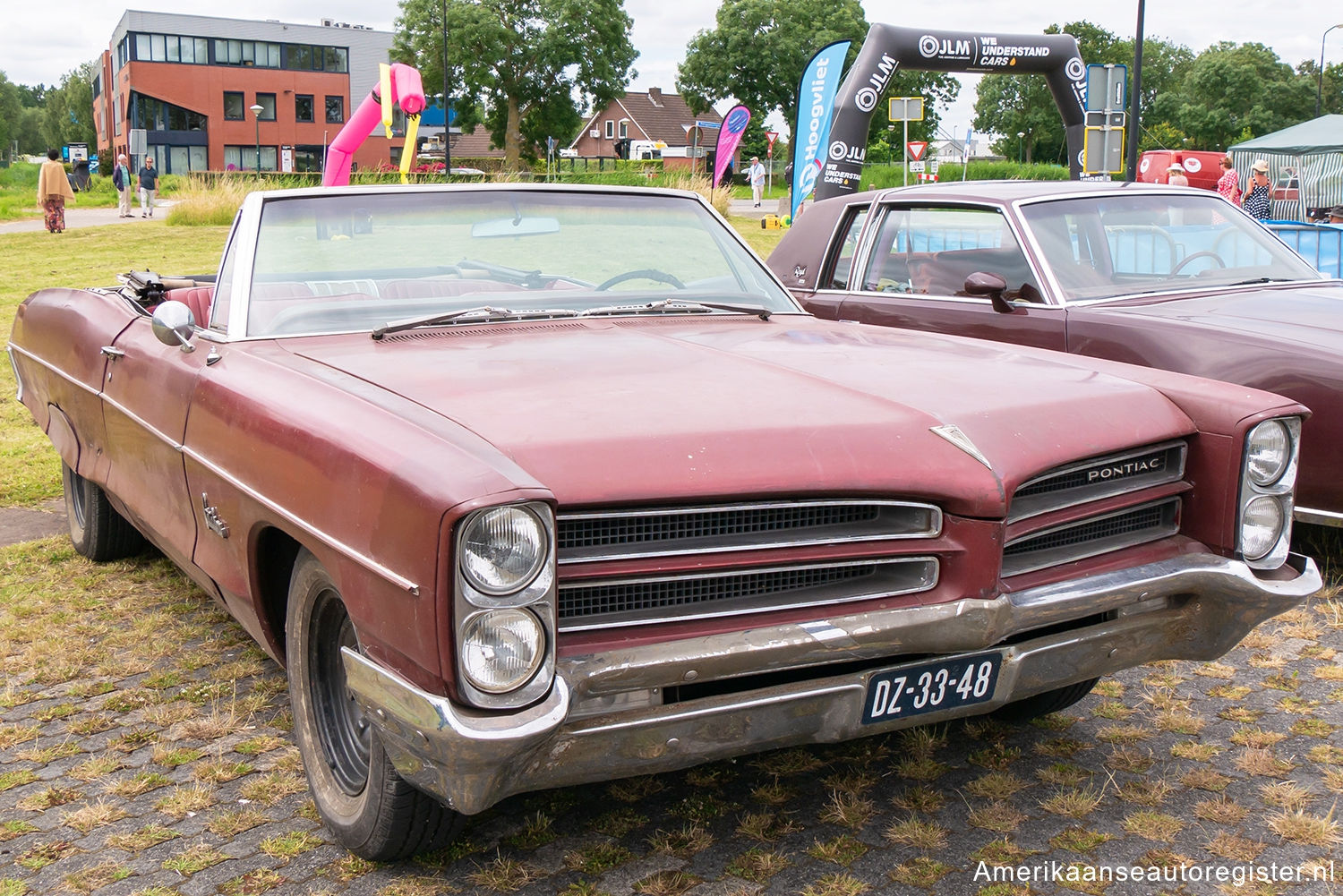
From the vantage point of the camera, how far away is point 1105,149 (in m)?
14.0

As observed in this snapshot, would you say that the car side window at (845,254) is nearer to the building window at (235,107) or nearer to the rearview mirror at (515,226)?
the rearview mirror at (515,226)

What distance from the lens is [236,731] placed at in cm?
354

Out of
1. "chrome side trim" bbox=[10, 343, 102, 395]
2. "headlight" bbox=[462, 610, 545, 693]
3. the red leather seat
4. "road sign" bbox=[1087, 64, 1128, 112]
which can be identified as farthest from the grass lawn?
"road sign" bbox=[1087, 64, 1128, 112]

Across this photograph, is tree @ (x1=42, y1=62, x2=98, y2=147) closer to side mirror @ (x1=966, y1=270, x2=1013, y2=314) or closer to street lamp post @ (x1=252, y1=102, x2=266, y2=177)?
street lamp post @ (x1=252, y1=102, x2=266, y2=177)

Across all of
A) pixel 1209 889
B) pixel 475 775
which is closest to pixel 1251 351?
pixel 1209 889

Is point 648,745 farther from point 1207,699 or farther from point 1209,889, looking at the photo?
point 1207,699

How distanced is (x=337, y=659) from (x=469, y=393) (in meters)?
0.69

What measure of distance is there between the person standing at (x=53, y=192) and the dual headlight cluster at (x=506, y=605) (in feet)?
84.3

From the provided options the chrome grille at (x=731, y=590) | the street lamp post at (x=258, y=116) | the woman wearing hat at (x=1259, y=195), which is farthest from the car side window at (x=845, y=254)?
the street lamp post at (x=258, y=116)

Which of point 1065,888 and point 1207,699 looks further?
point 1207,699

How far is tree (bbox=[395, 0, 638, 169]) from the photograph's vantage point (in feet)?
203

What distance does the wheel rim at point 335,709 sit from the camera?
280cm

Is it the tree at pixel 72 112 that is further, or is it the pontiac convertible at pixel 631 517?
the tree at pixel 72 112

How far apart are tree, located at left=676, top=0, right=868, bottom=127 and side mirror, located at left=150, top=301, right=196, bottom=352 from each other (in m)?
69.8
